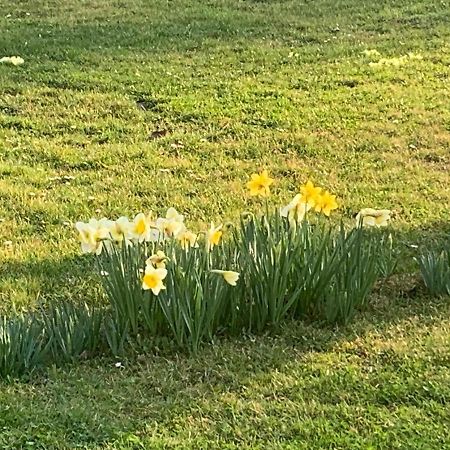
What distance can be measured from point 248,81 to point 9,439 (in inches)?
235

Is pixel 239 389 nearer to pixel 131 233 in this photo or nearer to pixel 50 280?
pixel 131 233

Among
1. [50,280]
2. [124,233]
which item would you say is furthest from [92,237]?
[50,280]

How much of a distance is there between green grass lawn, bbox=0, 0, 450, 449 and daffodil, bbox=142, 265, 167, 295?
1.13 ft

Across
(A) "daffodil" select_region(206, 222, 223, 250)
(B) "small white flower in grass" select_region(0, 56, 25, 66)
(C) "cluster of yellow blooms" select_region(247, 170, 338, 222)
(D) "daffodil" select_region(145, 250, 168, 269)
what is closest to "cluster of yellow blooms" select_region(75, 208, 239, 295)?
(A) "daffodil" select_region(206, 222, 223, 250)

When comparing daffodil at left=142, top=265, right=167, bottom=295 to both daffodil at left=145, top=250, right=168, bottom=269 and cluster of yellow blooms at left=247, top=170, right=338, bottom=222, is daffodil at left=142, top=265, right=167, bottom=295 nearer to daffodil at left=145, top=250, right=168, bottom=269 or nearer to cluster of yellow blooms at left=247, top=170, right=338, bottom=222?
daffodil at left=145, top=250, right=168, bottom=269

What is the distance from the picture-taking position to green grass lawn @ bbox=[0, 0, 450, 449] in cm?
306

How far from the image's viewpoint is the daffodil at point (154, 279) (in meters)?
3.30

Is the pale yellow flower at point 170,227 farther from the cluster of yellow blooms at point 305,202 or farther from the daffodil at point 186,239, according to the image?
the cluster of yellow blooms at point 305,202

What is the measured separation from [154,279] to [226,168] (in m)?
2.93

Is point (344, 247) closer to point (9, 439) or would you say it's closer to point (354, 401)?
point (354, 401)

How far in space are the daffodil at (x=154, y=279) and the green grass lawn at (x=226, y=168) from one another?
34 centimetres

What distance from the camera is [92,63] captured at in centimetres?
894

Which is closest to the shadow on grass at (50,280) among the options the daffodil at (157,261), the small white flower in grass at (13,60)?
the daffodil at (157,261)

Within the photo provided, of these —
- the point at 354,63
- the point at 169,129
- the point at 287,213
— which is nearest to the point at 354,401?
the point at 287,213
